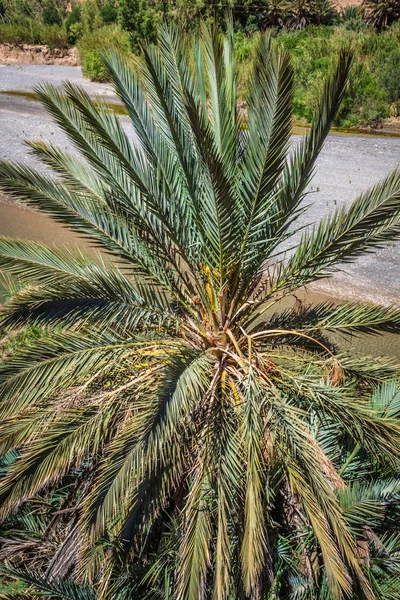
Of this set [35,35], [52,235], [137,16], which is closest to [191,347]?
[52,235]

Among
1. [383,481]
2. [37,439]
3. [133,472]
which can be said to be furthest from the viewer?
[383,481]

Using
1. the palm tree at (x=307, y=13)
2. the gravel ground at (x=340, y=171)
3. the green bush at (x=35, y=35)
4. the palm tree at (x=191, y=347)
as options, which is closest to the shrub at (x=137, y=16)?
the gravel ground at (x=340, y=171)

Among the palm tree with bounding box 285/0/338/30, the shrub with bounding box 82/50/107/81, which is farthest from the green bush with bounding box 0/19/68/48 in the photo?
the palm tree with bounding box 285/0/338/30

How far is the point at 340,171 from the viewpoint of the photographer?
1178 centimetres

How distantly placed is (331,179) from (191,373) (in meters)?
9.26

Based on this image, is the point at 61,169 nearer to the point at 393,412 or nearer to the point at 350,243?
the point at 350,243

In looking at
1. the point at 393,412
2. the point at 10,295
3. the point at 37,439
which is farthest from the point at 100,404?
the point at 393,412

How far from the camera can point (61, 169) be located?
4.20 metres

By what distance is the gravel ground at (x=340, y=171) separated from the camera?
330 inches

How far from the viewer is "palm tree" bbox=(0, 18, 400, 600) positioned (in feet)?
9.72

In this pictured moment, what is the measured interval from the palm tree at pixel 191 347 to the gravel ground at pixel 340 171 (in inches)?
52.1

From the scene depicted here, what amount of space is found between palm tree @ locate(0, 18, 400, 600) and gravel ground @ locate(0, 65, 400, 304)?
4.34ft

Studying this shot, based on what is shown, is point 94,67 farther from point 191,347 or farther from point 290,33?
point 191,347

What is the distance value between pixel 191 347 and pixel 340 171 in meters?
9.27
